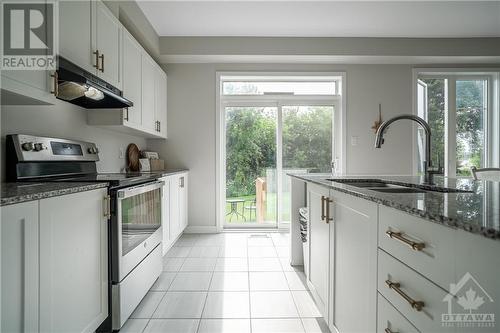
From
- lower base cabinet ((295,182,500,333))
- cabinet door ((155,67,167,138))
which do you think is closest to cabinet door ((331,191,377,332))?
lower base cabinet ((295,182,500,333))

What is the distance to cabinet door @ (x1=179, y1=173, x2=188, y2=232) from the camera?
3154 mm

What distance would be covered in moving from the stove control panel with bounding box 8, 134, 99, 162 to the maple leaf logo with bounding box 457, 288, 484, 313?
198 centimetres

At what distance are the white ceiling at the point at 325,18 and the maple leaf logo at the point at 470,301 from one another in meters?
2.95

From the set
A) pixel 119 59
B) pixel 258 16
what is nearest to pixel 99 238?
pixel 119 59

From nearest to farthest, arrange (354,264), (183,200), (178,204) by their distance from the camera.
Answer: (354,264) → (178,204) → (183,200)

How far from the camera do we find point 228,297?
73.7 inches

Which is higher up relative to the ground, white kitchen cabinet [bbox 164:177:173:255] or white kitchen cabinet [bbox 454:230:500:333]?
white kitchen cabinet [bbox 454:230:500:333]

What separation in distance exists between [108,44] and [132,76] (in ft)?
1.47

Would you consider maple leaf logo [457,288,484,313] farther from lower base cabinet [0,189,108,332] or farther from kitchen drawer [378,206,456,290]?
lower base cabinet [0,189,108,332]

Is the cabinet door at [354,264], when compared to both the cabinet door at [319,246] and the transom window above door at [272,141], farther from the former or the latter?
the transom window above door at [272,141]

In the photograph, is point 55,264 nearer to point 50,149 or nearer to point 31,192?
point 31,192

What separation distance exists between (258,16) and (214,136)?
1.65 meters

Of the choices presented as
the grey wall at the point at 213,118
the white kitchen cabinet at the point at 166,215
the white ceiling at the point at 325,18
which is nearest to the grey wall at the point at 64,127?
the white kitchen cabinet at the point at 166,215

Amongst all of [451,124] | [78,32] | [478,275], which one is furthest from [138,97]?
[451,124]
